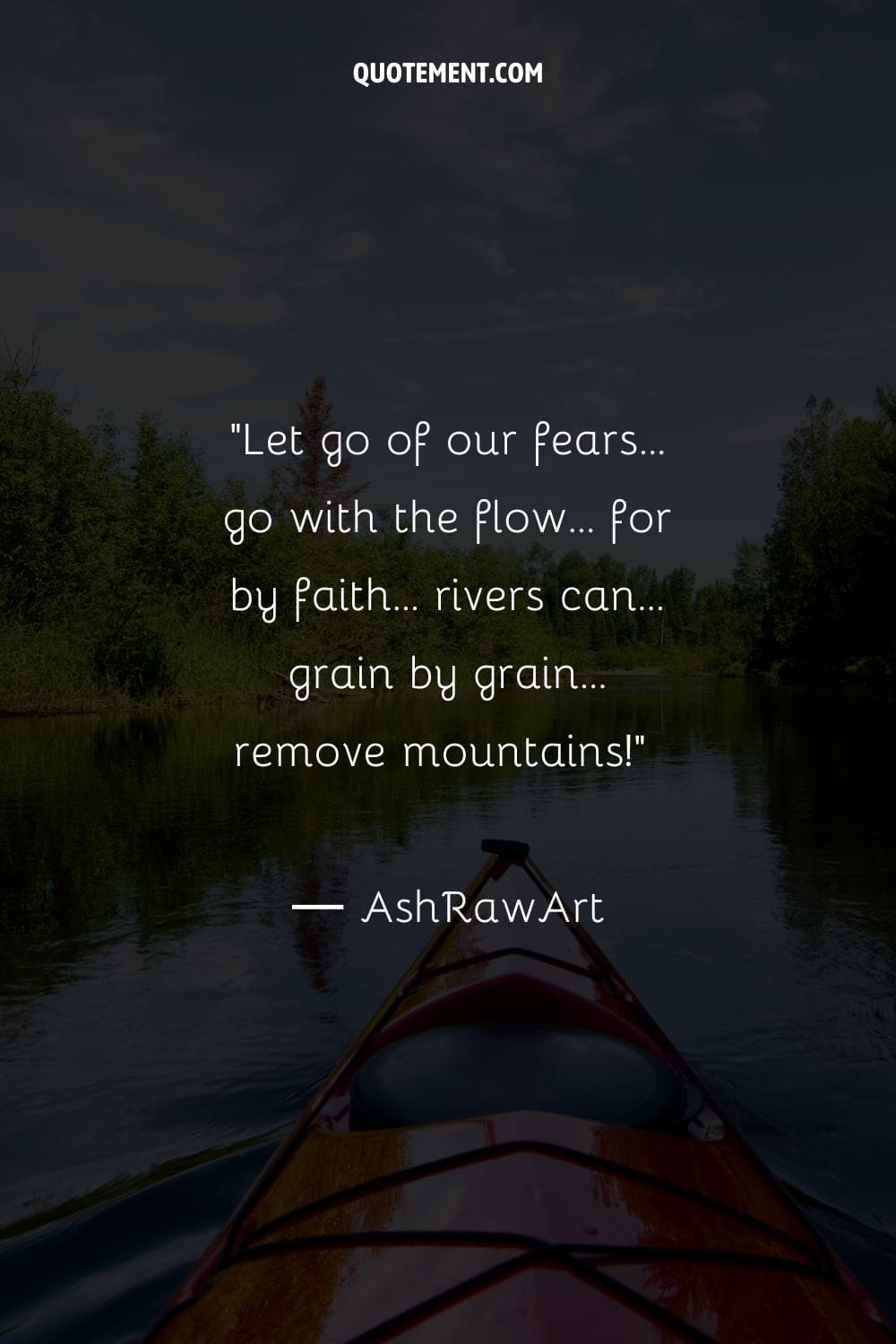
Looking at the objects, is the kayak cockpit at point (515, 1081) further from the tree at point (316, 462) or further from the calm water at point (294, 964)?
the tree at point (316, 462)

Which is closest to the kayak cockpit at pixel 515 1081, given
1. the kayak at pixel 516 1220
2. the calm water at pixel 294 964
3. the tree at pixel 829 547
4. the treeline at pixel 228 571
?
the kayak at pixel 516 1220

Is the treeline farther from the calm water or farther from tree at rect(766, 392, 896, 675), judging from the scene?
the calm water

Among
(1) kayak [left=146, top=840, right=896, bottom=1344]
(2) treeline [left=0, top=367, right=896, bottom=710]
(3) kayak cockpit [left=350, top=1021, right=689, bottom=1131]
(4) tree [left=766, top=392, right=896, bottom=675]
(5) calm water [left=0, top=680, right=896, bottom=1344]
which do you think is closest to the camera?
(1) kayak [left=146, top=840, right=896, bottom=1344]

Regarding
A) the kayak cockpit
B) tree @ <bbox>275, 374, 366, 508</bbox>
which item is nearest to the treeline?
tree @ <bbox>275, 374, 366, 508</bbox>

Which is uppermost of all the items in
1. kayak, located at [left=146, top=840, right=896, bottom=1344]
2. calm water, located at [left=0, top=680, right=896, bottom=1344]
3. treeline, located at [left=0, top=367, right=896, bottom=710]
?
treeline, located at [left=0, top=367, right=896, bottom=710]

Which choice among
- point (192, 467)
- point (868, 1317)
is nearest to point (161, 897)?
point (868, 1317)

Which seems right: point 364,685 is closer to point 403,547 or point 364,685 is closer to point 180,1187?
point 403,547
